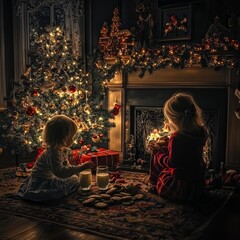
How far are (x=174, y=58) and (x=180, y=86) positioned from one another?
0.43m

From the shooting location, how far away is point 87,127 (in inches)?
186

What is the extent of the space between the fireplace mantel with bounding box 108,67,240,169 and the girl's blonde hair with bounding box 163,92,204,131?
4.16 feet

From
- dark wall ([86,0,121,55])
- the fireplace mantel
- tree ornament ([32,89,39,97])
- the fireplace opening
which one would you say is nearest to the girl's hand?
the fireplace opening

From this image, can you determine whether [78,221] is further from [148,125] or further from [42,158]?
[148,125]

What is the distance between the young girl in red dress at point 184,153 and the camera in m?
3.13

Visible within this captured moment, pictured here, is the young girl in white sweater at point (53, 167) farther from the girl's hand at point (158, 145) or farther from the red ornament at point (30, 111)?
the red ornament at point (30, 111)

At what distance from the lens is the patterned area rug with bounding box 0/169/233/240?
2541mm

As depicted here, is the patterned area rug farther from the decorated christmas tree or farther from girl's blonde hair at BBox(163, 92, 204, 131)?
the decorated christmas tree

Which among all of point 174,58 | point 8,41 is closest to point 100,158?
point 174,58

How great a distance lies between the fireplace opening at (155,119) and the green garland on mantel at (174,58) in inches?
14.5

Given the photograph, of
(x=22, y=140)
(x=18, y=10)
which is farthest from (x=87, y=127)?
(x=18, y=10)

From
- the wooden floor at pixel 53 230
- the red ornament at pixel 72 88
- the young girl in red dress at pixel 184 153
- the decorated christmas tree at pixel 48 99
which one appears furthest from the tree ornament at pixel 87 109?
the wooden floor at pixel 53 230

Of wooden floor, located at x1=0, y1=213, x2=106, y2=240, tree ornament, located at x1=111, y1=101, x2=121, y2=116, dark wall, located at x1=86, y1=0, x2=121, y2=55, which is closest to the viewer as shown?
wooden floor, located at x1=0, y1=213, x2=106, y2=240

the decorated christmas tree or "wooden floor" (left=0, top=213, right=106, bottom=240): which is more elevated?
the decorated christmas tree
